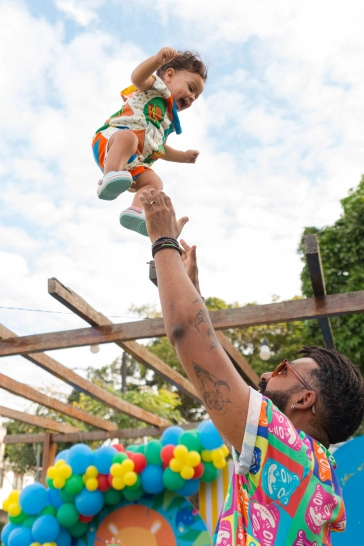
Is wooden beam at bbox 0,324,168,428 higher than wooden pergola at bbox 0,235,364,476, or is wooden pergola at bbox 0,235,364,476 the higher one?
wooden pergola at bbox 0,235,364,476

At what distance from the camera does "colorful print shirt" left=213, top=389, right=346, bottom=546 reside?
1.19m

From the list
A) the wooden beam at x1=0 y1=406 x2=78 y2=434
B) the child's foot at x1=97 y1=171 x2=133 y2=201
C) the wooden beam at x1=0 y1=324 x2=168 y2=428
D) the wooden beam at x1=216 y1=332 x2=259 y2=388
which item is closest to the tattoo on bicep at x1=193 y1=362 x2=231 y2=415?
the child's foot at x1=97 y1=171 x2=133 y2=201

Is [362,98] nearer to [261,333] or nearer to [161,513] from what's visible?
[161,513]

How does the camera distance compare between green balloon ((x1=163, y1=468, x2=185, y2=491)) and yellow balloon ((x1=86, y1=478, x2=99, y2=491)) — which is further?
yellow balloon ((x1=86, y1=478, x2=99, y2=491))

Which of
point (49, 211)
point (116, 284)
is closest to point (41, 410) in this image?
point (116, 284)

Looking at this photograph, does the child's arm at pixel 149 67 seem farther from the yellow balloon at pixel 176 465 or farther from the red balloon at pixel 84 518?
the red balloon at pixel 84 518

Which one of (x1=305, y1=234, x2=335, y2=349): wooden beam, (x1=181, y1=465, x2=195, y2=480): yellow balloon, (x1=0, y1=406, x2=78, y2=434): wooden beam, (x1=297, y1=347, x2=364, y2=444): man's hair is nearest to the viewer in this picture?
(x1=297, y1=347, x2=364, y2=444): man's hair

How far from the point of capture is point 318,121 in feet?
19.1

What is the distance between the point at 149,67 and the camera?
216 cm

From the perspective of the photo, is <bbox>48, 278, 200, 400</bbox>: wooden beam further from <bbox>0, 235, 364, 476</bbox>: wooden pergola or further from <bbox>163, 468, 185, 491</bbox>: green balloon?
<bbox>163, 468, 185, 491</bbox>: green balloon

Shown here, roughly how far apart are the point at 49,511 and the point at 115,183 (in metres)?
4.25

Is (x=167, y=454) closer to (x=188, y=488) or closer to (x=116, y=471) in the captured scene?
(x=188, y=488)

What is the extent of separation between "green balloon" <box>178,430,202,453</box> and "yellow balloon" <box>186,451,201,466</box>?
73mm

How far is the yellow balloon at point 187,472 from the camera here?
16.1 feet
